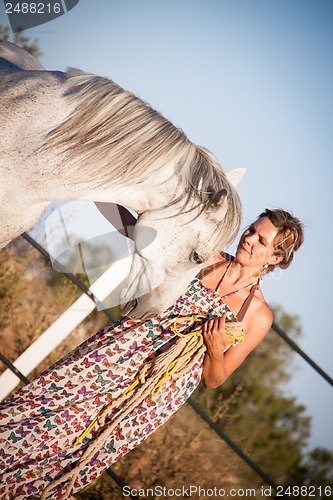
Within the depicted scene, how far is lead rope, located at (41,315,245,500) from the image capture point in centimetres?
158

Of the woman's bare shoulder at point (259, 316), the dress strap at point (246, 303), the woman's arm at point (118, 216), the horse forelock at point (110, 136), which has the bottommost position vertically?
the woman's bare shoulder at point (259, 316)

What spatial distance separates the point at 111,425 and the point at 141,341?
26 cm

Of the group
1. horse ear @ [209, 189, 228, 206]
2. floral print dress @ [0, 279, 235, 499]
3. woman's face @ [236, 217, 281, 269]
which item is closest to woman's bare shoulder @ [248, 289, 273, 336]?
woman's face @ [236, 217, 281, 269]

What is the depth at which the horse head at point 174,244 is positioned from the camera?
1289 millimetres

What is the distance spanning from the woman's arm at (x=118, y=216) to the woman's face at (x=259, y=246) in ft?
1.26

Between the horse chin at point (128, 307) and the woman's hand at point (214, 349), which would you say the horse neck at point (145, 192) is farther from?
the woman's hand at point (214, 349)

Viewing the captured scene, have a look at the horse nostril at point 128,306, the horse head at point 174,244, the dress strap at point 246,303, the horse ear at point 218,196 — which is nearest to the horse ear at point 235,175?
the horse head at point 174,244

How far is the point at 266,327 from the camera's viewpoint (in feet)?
5.92

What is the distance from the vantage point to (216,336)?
1.60m

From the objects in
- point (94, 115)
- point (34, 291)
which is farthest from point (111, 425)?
point (34, 291)

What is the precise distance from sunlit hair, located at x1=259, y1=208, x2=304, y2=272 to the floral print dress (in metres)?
0.37

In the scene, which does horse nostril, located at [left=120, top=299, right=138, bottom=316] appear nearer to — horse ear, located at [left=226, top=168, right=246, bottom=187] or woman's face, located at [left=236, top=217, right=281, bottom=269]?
horse ear, located at [left=226, top=168, right=246, bottom=187]

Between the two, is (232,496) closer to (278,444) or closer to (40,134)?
(278,444)

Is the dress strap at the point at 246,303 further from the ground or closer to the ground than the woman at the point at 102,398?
closer to the ground
